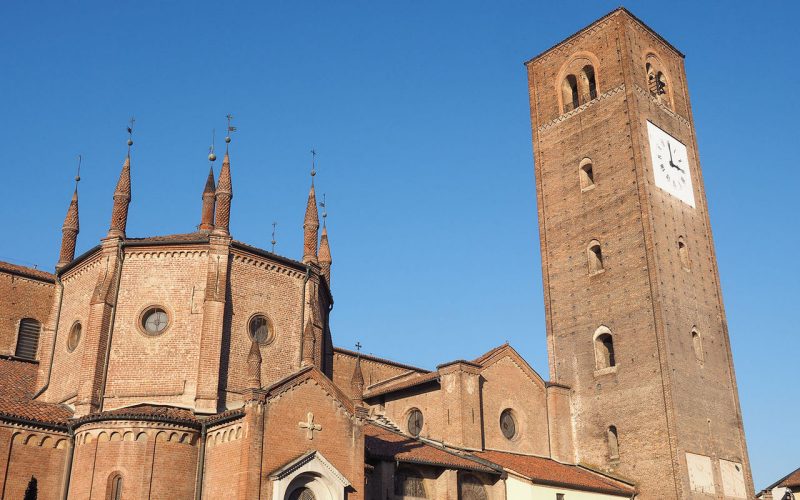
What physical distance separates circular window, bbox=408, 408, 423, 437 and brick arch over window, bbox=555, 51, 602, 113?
15891 mm

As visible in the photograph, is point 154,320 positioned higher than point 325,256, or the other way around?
point 325,256

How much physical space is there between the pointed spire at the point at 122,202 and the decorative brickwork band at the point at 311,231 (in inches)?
248

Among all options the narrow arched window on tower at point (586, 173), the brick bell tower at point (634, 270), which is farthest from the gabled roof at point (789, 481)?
the narrow arched window on tower at point (586, 173)

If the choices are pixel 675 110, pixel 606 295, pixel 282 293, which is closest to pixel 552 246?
pixel 606 295

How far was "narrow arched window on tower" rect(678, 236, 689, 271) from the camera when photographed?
32719 mm

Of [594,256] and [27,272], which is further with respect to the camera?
[594,256]

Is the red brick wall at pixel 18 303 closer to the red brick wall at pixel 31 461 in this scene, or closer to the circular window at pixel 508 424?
the red brick wall at pixel 31 461

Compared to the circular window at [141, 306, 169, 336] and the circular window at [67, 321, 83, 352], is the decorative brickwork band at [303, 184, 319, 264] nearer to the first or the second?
the circular window at [141, 306, 169, 336]

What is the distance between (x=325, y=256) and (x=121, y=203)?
8.76 meters

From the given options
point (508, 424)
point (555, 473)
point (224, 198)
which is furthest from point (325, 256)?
point (555, 473)

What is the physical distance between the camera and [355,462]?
21.7 meters

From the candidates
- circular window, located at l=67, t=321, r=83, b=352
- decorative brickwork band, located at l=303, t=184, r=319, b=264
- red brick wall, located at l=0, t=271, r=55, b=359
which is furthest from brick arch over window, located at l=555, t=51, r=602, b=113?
red brick wall, located at l=0, t=271, r=55, b=359

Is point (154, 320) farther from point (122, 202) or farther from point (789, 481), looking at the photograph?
point (789, 481)

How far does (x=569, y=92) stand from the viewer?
37.8 meters
